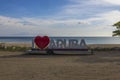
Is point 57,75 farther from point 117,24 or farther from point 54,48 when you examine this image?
point 117,24

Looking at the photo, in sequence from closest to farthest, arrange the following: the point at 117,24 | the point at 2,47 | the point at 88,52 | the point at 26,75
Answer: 1. the point at 26,75
2. the point at 88,52
3. the point at 2,47
4. the point at 117,24

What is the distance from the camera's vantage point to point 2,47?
120ft

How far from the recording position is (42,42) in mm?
31719

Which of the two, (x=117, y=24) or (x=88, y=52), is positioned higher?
(x=117, y=24)

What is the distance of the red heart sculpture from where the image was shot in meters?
31.6

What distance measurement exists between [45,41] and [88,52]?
431cm

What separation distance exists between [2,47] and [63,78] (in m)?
22.5

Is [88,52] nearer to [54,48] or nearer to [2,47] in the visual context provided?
[54,48]

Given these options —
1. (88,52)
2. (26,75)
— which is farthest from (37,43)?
(26,75)

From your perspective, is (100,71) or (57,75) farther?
(100,71)

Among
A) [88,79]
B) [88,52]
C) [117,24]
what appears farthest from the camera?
[117,24]

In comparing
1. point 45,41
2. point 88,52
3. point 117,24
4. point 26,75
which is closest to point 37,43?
point 45,41

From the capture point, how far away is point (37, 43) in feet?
104

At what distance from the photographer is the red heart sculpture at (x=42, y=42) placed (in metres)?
31.6
